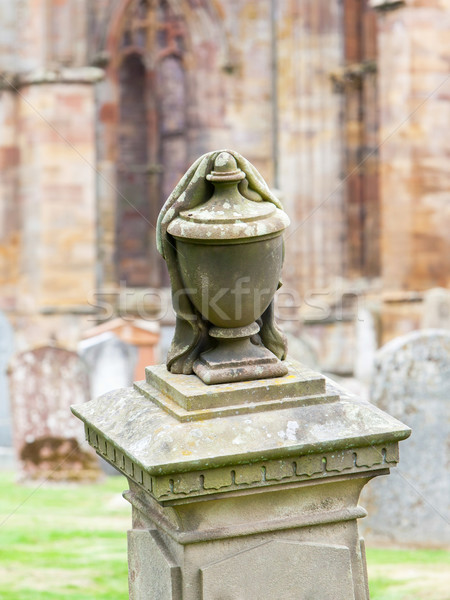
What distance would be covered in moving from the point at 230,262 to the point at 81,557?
3862mm

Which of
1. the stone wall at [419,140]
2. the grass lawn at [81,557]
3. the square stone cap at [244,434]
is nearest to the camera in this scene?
the square stone cap at [244,434]

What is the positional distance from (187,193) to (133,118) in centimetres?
1289

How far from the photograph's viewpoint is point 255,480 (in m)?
3.60

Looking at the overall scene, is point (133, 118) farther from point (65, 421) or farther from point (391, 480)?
point (391, 480)

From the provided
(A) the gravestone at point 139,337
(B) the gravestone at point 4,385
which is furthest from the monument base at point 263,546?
(B) the gravestone at point 4,385

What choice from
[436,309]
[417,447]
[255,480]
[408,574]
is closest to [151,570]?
[255,480]

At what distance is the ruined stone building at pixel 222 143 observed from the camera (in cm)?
1233

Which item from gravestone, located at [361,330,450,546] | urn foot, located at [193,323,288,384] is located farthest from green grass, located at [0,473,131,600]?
urn foot, located at [193,323,288,384]

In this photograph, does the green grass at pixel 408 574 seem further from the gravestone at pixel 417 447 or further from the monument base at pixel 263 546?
the monument base at pixel 263 546

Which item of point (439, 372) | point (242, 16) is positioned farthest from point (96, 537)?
point (242, 16)

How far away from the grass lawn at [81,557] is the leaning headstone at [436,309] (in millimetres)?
4299

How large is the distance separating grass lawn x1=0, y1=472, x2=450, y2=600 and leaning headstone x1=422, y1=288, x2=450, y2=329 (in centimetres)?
430

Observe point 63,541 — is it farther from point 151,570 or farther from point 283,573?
point 283,573

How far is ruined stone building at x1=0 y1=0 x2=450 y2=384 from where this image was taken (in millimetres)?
12328
